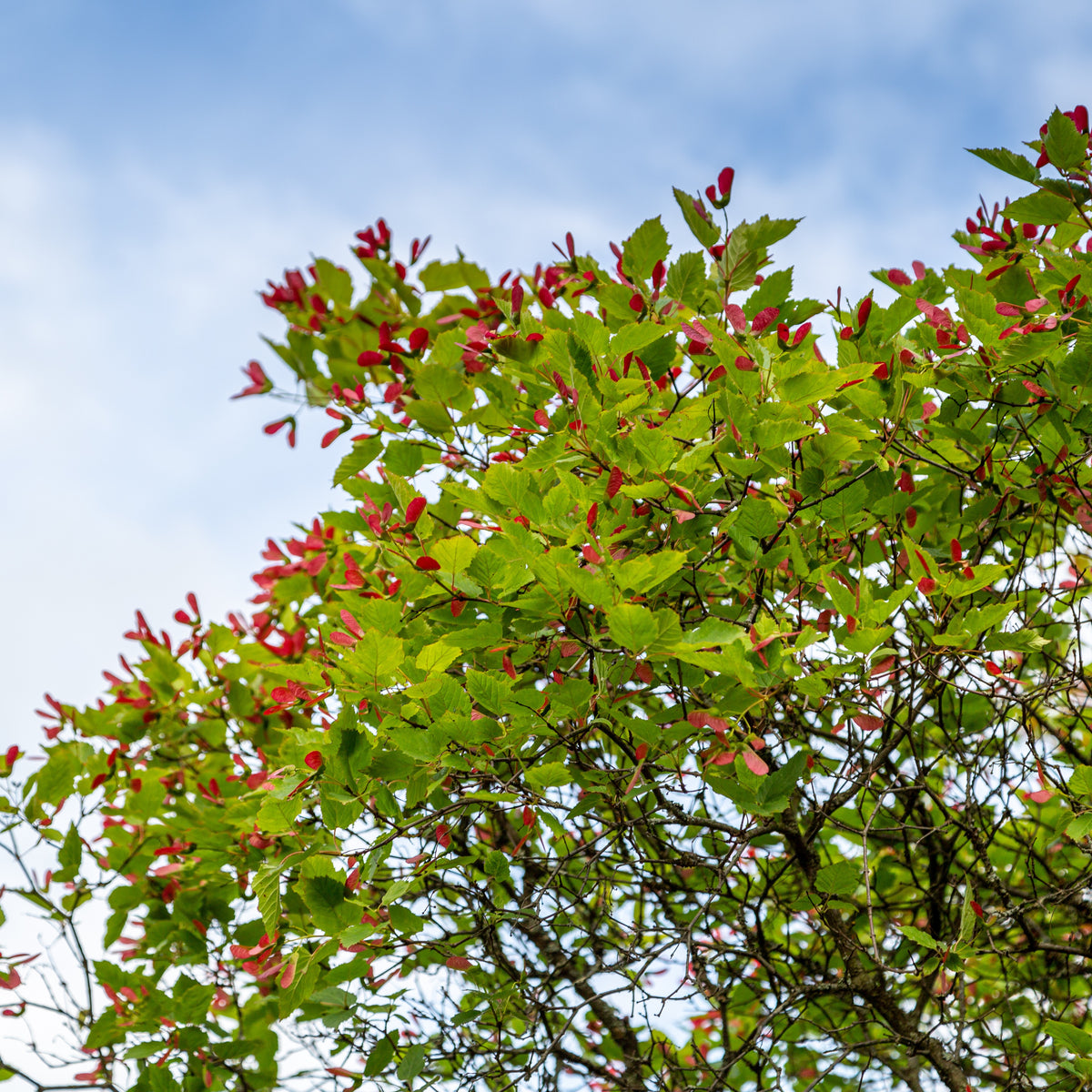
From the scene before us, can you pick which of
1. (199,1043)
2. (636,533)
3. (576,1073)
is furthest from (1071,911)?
Answer: (199,1043)

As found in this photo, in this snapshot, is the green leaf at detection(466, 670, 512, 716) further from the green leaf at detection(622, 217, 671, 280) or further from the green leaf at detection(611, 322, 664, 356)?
the green leaf at detection(622, 217, 671, 280)

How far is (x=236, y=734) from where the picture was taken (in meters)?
3.60

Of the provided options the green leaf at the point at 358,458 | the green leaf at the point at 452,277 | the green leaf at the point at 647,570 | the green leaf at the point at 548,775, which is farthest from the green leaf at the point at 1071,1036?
the green leaf at the point at 452,277

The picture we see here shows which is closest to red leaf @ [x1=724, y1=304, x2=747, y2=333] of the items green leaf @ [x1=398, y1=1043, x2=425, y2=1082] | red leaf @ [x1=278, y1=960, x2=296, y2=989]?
red leaf @ [x1=278, y1=960, x2=296, y2=989]

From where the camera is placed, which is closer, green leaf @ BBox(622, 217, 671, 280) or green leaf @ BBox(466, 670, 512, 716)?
green leaf @ BBox(466, 670, 512, 716)

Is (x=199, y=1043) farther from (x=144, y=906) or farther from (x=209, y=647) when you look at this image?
(x=209, y=647)

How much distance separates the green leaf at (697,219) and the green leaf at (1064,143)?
2.42 ft

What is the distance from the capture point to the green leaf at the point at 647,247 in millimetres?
2416

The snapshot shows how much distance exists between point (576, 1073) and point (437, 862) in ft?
4.73

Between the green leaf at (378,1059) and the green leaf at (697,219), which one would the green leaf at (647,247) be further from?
the green leaf at (378,1059)

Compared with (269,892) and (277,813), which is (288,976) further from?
(277,813)

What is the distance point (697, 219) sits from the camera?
2.40 m

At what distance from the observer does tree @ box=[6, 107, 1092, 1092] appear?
2.03 metres

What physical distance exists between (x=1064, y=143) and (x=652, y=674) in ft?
4.81
